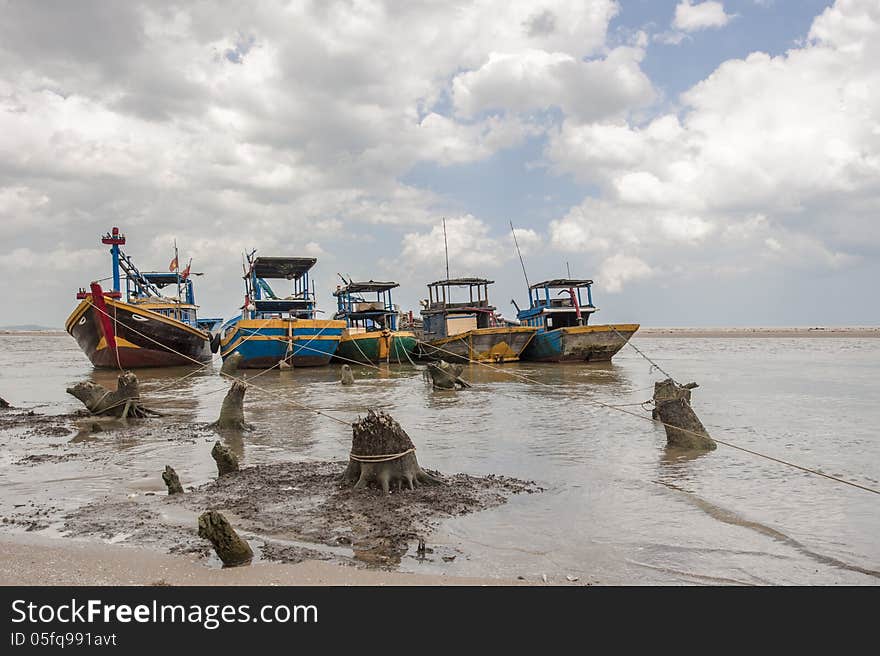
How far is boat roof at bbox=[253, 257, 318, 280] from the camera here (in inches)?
1079

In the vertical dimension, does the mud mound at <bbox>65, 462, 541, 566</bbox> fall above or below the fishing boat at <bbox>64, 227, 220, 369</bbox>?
below

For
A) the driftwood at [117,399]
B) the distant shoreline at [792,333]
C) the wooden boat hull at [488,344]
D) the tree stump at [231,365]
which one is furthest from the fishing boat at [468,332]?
the distant shoreline at [792,333]

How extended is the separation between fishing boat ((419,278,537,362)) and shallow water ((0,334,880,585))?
877cm

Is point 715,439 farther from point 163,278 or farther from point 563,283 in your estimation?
point 163,278

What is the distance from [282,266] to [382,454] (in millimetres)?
23452

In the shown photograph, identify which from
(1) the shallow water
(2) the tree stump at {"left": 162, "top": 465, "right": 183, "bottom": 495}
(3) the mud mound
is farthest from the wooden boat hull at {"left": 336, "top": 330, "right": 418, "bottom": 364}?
(2) the tree stump at {"left": 162, "top": 465, "right": 183, "bottom": 495}

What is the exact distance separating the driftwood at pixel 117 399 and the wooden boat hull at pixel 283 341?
11741mm

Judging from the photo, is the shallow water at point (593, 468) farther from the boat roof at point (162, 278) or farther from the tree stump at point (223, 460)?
the boat roof at point (162, 278)

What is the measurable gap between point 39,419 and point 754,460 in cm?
1193

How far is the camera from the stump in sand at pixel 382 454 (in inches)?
239

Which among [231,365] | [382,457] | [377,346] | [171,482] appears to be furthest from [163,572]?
[377,346]

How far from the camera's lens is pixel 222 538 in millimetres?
4066

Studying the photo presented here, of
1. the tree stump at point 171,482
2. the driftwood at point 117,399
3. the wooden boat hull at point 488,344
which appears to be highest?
the wooden boat hull at point 488,344

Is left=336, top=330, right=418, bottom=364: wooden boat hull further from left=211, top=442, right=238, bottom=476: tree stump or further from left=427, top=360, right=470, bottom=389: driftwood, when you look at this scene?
left=211, top=442, right=238, bottom=476: tree stump
